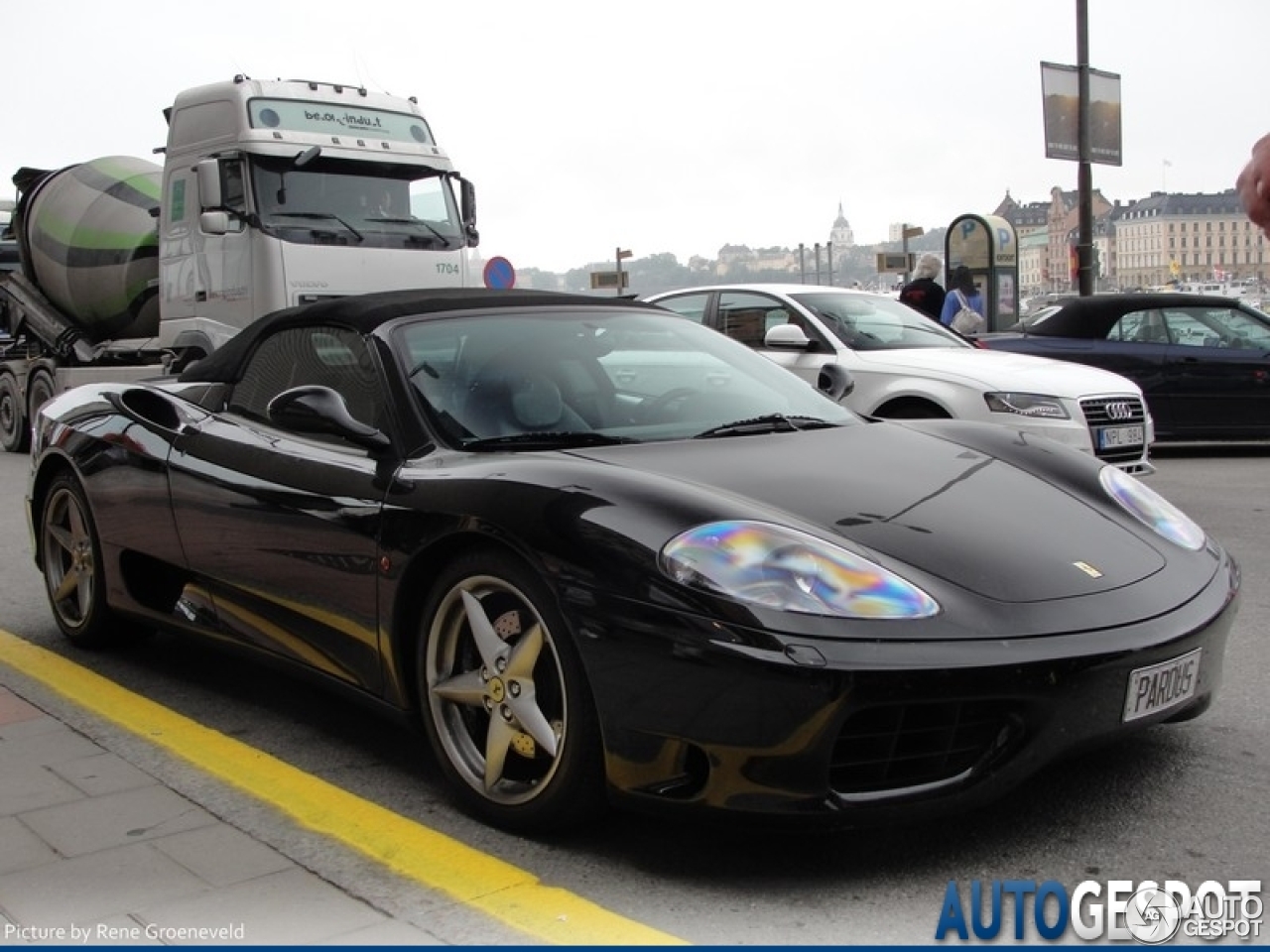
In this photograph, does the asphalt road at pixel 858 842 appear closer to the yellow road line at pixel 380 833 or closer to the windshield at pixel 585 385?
the yellow road line at pixel 380 833

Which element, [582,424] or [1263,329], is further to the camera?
[1263,329]

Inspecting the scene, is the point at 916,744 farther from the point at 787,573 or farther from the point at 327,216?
the point at 327,216

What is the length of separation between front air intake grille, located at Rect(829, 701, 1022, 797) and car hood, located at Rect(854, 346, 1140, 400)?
5.67 meters

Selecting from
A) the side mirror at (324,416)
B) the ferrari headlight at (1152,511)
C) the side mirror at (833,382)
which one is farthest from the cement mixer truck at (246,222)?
the ferrari headlight at (1152,511)

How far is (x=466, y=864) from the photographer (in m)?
3.07

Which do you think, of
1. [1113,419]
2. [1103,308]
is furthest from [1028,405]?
[1103,308]

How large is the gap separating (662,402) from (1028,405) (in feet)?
15.4

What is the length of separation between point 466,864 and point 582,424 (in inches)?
49.1

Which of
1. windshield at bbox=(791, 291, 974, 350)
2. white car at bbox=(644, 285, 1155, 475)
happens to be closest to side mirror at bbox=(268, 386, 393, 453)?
white car at bbox=(644, 285, 1155, 475)

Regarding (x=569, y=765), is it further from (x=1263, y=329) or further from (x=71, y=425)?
(x=1263, y=329)

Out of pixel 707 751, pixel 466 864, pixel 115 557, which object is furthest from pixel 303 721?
pixel 707 751

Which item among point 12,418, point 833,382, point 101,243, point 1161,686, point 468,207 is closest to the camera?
point 1161,686

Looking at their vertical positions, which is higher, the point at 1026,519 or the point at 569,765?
the point at 1026,519

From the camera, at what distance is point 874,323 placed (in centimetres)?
951
